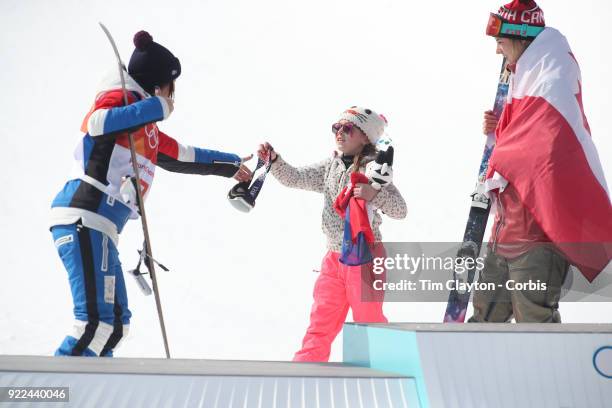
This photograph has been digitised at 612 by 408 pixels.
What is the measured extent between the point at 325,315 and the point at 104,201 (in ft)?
3.11

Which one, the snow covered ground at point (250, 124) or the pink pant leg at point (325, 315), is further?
the snow covered ground at point (250, 124)

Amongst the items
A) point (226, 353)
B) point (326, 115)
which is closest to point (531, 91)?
point (226, 353)

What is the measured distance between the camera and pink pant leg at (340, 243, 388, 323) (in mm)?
2756

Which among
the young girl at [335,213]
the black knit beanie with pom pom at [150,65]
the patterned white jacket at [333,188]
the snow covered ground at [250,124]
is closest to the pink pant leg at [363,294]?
the young girl at [335,213]

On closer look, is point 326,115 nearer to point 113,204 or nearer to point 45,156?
point 45,156

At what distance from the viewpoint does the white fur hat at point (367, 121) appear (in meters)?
3.03

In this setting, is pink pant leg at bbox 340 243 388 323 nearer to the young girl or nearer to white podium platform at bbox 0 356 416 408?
the young girl

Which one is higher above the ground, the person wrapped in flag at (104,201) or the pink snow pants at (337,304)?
the person wrapped in flag at (104,201)

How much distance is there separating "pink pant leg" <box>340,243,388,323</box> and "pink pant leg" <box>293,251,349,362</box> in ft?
0.15

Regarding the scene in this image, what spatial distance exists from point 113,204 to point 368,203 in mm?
982

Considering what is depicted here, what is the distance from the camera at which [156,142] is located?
2588 mm

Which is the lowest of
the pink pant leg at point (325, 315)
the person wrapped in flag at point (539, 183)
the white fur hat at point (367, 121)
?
the pink pant leg at point (325, 315)

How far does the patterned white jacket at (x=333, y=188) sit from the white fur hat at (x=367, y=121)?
103mm

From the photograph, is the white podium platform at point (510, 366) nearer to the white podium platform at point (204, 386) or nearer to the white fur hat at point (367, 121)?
the white podium platform at point (204, 386)
